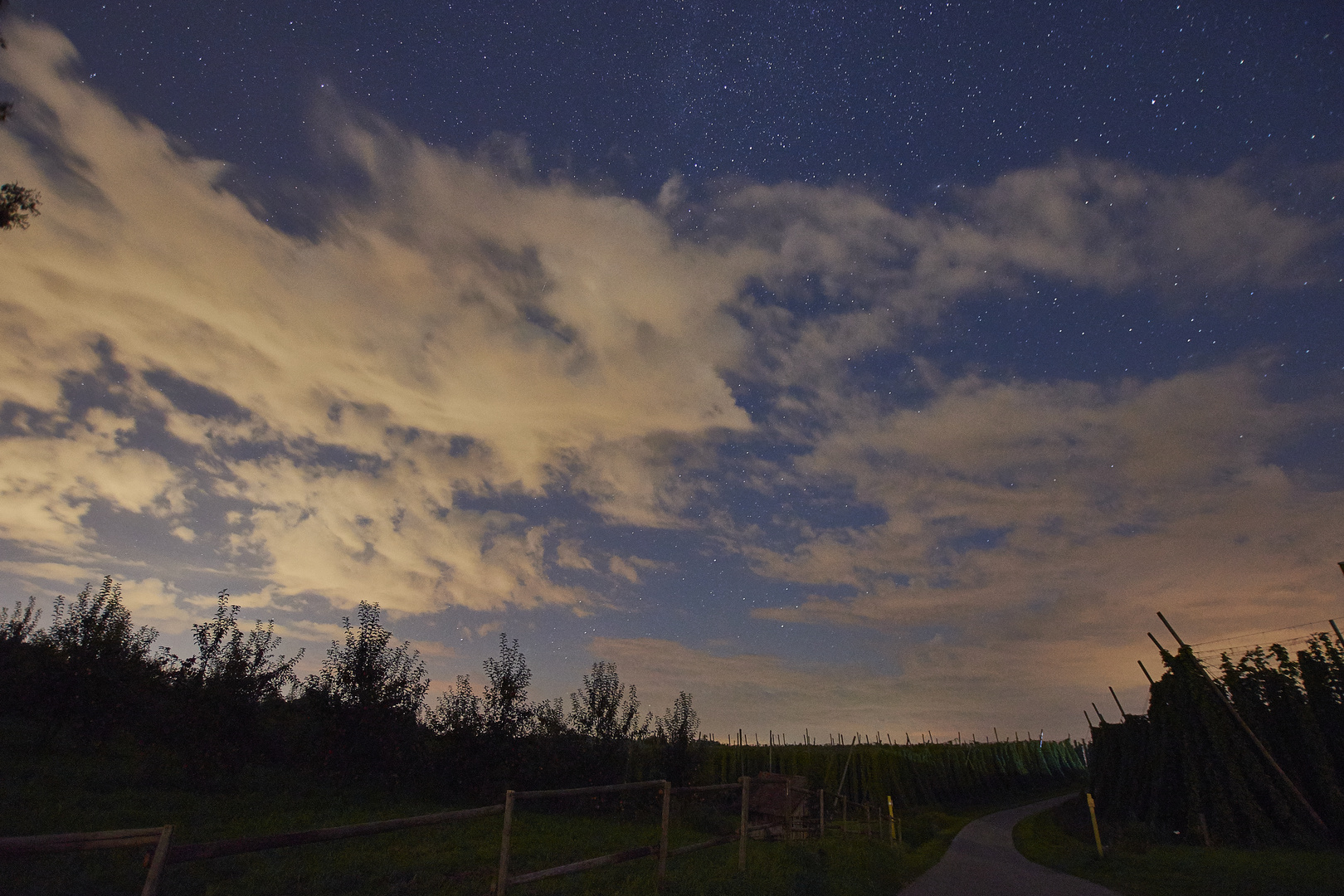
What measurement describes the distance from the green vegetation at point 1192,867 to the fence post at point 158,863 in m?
19.3

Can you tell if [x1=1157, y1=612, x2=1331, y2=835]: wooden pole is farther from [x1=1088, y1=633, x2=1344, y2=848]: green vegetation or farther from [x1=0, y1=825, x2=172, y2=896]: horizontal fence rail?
[x1=0, y1=825, x2=172, y2=896]: horizontal fence rail

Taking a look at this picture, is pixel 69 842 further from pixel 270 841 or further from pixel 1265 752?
pixel 1265 752

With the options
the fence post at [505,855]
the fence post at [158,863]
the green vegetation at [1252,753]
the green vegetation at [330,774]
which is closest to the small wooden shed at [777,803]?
the green vegetation at [330,774]

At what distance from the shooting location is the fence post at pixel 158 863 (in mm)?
3986

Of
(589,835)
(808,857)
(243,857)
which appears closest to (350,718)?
(589,835)

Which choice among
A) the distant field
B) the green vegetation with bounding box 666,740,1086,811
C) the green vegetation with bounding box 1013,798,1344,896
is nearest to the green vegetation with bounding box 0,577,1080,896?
the distant field

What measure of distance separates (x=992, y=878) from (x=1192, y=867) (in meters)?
6.23

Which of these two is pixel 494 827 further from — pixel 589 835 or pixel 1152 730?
pixel 1152 730

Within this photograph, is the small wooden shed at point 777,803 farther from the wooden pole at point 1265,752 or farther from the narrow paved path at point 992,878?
the wooden pole at point 1265,752

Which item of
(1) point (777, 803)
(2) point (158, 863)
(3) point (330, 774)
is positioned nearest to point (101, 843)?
(2) point (158, 863)

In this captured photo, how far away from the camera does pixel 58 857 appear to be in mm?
11297

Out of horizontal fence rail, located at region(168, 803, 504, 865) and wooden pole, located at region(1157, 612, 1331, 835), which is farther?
wooden pole, located at region(1157, 612, 1331, 835)

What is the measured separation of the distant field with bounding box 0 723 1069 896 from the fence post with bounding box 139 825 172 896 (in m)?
7.40

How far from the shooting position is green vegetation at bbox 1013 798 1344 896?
15242 mm
